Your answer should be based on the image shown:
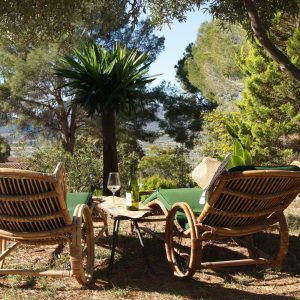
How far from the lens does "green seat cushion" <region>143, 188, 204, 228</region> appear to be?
124 inches

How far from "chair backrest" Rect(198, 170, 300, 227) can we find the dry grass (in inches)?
15.5

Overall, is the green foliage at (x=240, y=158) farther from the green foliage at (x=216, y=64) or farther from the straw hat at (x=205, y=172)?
the green foliage at (x=216, y=64)

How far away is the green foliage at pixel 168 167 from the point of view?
15.8 meters

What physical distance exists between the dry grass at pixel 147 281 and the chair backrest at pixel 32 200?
1.27ft

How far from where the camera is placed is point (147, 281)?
294cm

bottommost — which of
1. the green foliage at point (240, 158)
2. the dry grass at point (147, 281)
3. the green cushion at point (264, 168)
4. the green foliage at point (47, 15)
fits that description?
the dry grass at point (147, 281)

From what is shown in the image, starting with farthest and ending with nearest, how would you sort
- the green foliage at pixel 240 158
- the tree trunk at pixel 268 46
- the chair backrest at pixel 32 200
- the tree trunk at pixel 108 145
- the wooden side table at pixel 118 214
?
1. the tree trunk at pixel 108 145
2. the tree trunk at pixel 268 46
3. the green foliage at pixel 240 158
4. the wooden side table at pixel 118 214
5. the chair backrest at pixel 32 200

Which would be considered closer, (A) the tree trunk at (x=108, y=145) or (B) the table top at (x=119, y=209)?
(B) the table top at (x=119, y=209)

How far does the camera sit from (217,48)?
17.8 metres

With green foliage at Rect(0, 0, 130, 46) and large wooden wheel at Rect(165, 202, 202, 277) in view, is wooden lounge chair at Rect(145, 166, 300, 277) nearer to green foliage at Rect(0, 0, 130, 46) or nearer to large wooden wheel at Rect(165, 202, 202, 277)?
large wooden wheel at Rect(165, 202, 202, 277)

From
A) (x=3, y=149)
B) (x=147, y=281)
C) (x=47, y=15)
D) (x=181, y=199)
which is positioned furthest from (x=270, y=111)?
(x=3, y=149)

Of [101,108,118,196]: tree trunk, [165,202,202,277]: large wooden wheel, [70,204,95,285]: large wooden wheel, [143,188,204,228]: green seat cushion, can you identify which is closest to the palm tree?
[101,108,118,196]: tree trunk

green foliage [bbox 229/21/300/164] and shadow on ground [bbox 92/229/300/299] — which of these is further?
green foliage [bbox 229/21/300/164]

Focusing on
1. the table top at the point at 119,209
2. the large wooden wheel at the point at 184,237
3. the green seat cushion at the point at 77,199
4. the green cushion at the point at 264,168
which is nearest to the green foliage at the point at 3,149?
the table top at the point at 119,209
